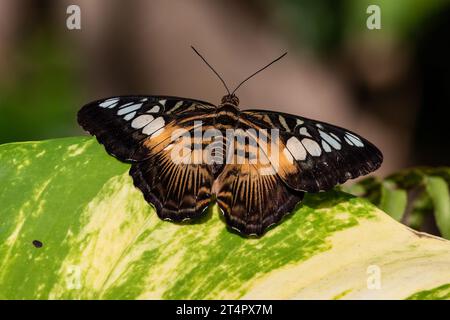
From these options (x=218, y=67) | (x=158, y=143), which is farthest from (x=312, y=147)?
(x=218, y=67)

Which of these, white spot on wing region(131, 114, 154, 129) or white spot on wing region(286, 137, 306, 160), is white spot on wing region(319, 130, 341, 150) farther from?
white spot on wing region(131, 114, 154, 129)

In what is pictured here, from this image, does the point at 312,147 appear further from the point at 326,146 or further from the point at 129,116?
the point at 129,116

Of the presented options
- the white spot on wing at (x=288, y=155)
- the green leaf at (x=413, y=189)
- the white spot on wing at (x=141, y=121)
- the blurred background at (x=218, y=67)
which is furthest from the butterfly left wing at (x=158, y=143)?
the blurred background at (x=218, y=67)

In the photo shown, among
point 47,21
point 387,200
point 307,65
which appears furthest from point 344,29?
point 47,21

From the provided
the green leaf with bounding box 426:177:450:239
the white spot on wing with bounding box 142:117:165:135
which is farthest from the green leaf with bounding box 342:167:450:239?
the white spot on wing with bounding box 142:117:165:135

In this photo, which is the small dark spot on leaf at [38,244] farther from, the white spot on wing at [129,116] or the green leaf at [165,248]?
the white spot on wing at [129,116]

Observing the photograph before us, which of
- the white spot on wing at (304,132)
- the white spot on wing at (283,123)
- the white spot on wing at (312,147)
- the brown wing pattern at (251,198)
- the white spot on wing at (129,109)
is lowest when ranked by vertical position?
the brown wing pattern at (251,198)
